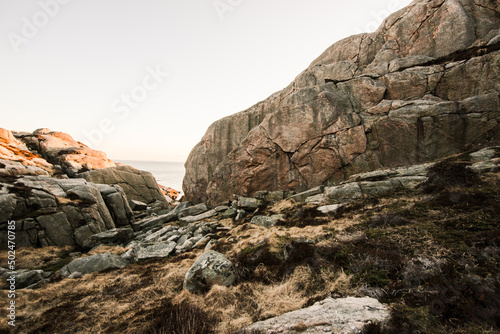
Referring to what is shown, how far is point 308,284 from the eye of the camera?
6.35m

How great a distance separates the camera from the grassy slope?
4.12 meters

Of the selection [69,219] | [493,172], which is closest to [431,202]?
[493,172]

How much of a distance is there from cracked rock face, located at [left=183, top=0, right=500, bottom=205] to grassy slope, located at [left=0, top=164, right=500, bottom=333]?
10.0 metres

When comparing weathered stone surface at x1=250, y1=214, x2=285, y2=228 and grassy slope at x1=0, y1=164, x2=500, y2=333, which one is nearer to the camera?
grassy slope at x1=0, y1=164, x2=500, y2=333

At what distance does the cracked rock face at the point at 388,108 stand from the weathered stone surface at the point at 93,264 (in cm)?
1702

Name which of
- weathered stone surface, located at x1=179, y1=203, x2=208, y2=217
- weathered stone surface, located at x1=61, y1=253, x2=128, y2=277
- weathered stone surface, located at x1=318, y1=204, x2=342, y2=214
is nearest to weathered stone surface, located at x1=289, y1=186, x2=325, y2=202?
weathered stone surface, located at x1=318, y1=204, x2=342, y2=214

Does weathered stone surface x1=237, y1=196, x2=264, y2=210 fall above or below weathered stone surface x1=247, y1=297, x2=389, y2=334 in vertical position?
below

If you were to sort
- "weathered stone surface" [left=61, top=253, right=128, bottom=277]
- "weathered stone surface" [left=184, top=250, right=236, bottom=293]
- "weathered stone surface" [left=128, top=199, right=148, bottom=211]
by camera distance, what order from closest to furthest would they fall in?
1. "weathered stone surface" [left=184, top=250, right=236, bottom=293]
2. "weathered stone surface" [left=61, top=253, right=128, bottom=277]
3. "weathered stone surface" [left=128, top=199, right=148, bottom=211]

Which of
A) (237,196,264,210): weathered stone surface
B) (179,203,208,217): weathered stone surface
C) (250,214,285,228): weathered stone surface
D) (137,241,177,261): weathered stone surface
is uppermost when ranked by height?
(137,241,177,261): weathered stone surface

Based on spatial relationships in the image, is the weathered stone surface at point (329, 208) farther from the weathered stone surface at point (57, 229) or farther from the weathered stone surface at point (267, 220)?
the weathered stone surface at point (57, 229)

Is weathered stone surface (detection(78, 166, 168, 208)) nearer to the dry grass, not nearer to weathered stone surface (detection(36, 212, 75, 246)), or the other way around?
weathered stone surface (detection(36, 212, 75, 246))

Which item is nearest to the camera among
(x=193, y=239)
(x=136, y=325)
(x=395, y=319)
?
(x=395, y=319)

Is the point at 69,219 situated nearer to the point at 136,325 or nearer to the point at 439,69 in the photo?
the point at 136,325

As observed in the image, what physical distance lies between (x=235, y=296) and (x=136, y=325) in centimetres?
312
